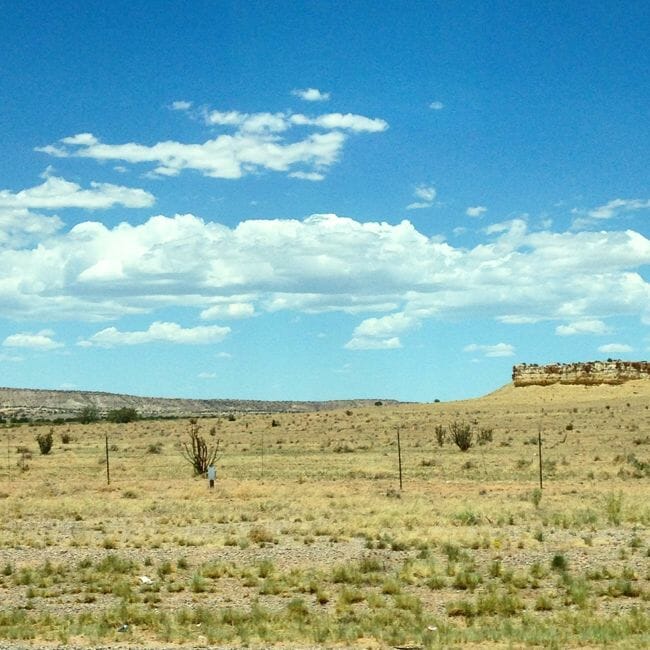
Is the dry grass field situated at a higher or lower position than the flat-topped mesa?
lower

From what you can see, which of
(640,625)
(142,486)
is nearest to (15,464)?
(142,486)

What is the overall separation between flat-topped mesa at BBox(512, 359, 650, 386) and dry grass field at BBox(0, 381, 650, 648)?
67846 millimetres

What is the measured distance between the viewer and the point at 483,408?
106 metres

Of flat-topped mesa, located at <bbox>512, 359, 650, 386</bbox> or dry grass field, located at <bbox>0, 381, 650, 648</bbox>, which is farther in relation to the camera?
flat-topped mesa, located at <bbox>512, 359, 650, 386</bbox>

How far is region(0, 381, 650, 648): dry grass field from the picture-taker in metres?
15.0

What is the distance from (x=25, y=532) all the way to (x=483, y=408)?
82.6 m

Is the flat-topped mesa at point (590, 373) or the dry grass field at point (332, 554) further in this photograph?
the flat-topped mesa at point (590, 373)

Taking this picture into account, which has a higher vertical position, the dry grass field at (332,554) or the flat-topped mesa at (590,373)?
the flat-topped mesa at (590,373)

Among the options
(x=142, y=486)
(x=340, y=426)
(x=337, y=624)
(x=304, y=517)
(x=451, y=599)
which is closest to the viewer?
(x=337, y=624)

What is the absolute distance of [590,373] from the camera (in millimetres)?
117500

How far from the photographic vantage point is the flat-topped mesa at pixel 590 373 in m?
116

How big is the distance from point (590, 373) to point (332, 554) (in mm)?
99780

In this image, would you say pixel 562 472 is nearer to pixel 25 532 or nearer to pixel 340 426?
pixel 25 532

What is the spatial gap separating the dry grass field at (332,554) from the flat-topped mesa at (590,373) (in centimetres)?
6785
